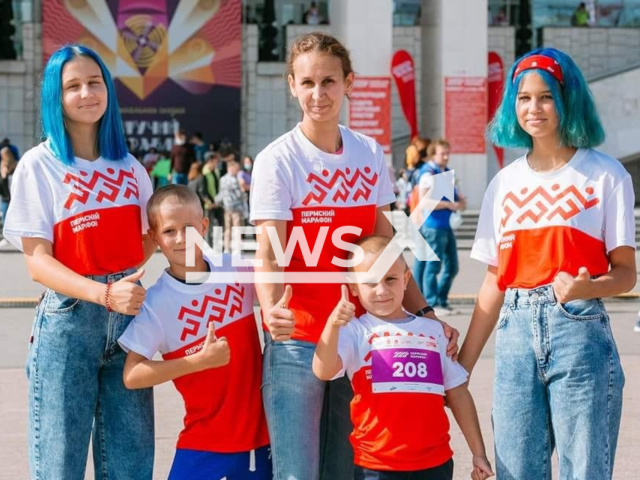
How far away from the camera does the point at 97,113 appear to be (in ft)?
12.8

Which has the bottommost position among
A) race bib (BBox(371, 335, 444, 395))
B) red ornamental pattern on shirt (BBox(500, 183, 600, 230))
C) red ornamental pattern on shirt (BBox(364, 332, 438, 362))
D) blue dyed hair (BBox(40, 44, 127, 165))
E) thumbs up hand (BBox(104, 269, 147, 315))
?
race bib (BBox(371, 335, 444, 395))

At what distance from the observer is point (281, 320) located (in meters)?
3.64

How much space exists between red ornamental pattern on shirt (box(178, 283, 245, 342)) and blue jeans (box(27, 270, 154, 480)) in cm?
21

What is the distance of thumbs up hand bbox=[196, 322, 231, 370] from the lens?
12.4ft

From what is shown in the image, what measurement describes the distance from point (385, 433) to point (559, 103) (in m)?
1.26

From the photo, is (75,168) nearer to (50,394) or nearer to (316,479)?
(50,394)

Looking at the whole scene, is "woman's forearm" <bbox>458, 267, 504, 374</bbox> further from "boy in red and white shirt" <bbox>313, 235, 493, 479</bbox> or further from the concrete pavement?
the concrete pavement

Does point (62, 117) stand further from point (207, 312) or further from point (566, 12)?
point (566, 12)

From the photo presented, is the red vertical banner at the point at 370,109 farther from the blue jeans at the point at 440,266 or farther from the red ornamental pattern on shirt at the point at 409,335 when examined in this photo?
the red ornamental pattern on shirt at the point at 409,335

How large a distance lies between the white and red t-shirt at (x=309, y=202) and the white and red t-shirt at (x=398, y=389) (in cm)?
16

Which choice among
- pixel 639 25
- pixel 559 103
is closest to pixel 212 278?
pixel 559 103

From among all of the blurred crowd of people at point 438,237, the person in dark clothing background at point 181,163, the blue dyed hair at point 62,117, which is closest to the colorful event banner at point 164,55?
the person in dark clothing background at point 181,163

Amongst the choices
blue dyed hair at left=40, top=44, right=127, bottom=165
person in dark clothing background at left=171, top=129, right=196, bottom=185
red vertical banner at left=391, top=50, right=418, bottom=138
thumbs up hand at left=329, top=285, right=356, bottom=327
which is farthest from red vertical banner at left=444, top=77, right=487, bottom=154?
thumbs up hand at left=329, top=285, right=356, bottom=327

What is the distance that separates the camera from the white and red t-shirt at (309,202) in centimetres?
381
